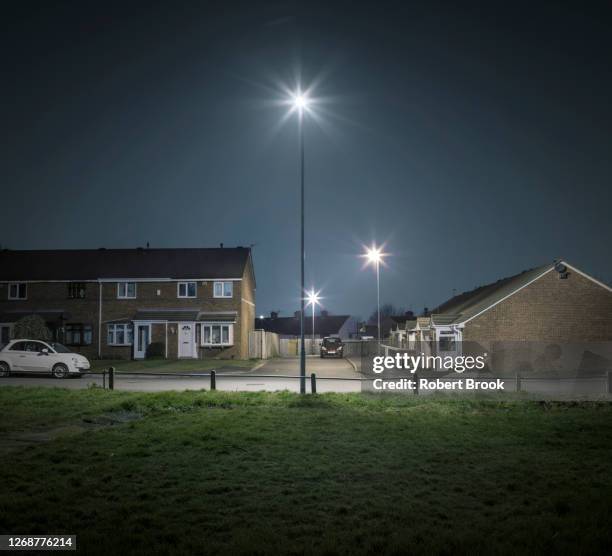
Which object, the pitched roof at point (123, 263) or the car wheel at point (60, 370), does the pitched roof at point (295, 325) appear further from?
the car wheel at point (60, 370)

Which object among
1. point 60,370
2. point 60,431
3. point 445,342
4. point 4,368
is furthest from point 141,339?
point 60,431

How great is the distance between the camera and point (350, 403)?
51.3 feet

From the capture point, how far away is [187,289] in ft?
149

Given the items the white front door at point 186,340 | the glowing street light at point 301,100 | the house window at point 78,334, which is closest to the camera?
the glowing street light at point 301,100

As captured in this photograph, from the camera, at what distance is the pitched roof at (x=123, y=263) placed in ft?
151

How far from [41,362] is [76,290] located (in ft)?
72.8

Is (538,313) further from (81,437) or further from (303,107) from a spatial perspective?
(81,437)

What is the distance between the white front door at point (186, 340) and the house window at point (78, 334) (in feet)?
25.1

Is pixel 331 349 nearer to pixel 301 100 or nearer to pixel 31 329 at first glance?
pixel 31 329

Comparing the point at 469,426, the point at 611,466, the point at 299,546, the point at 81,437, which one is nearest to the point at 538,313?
the point at 469,426

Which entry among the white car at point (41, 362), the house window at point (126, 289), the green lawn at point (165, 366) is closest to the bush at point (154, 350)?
the green lawn at point (165, 366)

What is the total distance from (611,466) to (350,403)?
25.9 ft

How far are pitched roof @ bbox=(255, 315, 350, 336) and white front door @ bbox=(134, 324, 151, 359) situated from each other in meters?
51.1

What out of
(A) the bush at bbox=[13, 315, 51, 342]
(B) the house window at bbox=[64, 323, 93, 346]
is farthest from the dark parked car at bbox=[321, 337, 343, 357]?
(A) the bush at bbox=[13, 315, 51, 342]
